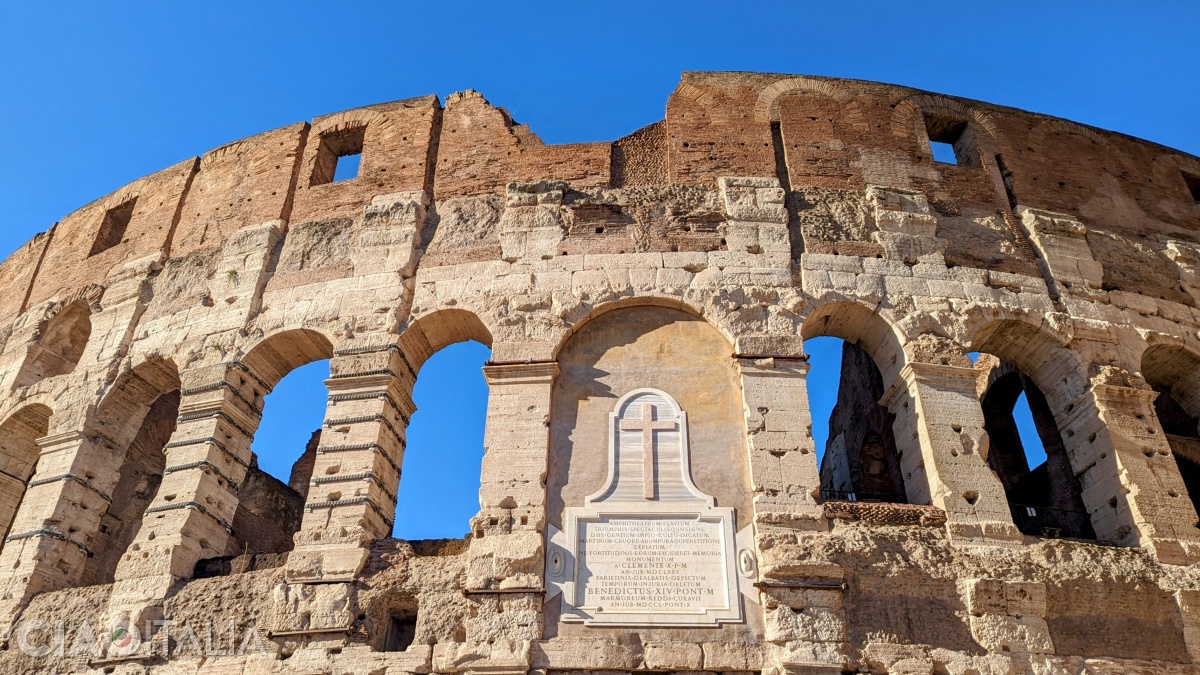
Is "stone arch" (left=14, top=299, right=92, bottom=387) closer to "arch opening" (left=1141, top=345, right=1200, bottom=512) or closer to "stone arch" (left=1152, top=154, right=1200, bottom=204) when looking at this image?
"arch opening" (left=1141, top=345, right=1200, bottom=512)

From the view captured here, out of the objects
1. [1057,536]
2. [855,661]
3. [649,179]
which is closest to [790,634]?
[855,661]

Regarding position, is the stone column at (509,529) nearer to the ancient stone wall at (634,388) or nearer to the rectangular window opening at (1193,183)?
the ancient stone wall at (634,388)

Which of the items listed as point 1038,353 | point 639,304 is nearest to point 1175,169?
point 1038,353

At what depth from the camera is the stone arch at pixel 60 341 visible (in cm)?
1184

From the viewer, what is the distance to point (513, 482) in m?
8.38

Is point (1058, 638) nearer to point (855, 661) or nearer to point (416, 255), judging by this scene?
point (855, 661)

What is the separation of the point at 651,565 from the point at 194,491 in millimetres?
4623

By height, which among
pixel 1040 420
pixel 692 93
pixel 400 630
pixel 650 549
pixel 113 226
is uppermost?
pixel 692 93

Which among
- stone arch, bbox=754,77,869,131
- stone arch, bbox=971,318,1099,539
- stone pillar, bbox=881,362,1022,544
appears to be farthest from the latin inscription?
stone arch, bbox=754,77,869,131

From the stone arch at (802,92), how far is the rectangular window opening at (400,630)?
7139mm

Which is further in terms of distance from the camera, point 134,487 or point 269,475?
point 269,475

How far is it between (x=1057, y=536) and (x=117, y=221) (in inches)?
507

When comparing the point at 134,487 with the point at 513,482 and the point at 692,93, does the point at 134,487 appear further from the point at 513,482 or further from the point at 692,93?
the point at 692,93

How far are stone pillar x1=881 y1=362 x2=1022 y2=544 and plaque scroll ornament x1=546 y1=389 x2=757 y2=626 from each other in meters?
1.94
